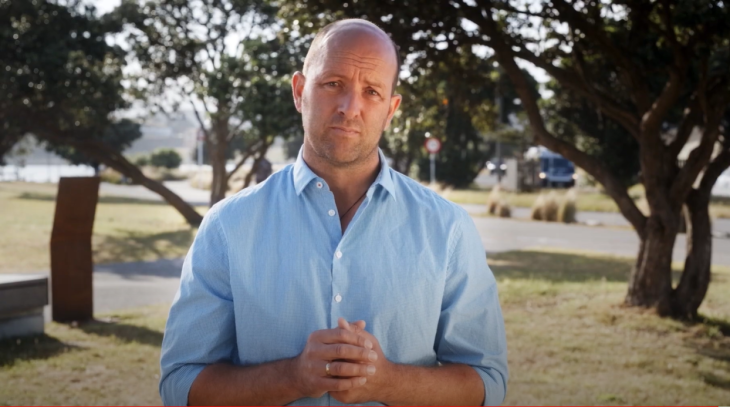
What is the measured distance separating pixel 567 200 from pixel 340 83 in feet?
82.9

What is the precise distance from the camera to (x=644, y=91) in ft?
33.7

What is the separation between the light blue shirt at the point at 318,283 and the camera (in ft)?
7.18

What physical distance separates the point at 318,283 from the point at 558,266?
1399cm

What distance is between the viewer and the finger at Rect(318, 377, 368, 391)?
1993mm

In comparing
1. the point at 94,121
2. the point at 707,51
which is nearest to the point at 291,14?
the point at 707,51

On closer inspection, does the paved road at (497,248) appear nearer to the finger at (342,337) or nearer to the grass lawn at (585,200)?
the grass lawn at (585,200)

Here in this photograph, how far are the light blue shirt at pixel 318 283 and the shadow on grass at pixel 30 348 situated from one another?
18.4ft

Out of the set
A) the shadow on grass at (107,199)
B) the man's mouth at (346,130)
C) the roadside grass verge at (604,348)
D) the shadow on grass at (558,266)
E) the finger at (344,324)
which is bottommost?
the shadow on grass at (107,199)

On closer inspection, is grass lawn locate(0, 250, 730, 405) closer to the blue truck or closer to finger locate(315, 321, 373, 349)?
finger locate(315, 321, 373, 349)

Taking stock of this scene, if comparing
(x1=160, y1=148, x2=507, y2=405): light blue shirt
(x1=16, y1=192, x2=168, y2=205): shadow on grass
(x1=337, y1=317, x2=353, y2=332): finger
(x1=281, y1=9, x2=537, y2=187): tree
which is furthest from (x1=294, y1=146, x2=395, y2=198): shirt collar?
(x1=16, y1=192, x2=168, y2=205): shadow on grass

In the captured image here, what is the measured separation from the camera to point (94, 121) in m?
20.1

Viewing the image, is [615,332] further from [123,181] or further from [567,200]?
[123,181]

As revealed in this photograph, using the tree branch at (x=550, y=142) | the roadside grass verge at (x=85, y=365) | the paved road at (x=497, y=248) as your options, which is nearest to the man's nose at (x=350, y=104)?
the roadside grass verge at (x=85, y=365)

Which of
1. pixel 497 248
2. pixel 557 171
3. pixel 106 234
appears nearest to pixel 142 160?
pixel 557 171
